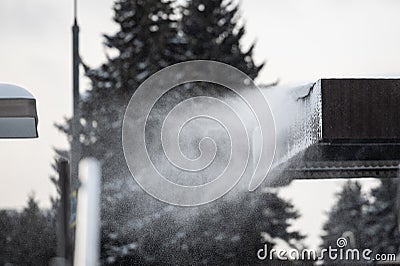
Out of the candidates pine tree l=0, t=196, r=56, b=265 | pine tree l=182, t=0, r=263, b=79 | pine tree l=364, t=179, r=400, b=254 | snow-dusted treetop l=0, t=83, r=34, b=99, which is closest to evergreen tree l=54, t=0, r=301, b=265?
pine tree l=182, t=0, r=263, b=79

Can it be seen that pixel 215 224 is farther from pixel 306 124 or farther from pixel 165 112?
pixel 306 124

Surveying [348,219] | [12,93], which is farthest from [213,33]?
[12,93]

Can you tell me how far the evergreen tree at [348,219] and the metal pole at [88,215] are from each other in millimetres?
1751

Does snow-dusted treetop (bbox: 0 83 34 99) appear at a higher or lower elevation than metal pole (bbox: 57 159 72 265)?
higher

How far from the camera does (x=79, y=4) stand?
656cm

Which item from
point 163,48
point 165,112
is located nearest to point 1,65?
point 165,112

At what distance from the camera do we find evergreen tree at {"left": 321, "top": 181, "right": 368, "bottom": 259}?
652 centimetres

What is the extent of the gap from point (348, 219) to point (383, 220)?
268mm

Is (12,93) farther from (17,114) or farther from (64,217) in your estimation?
(64,217)

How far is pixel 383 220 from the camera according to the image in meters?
6.74

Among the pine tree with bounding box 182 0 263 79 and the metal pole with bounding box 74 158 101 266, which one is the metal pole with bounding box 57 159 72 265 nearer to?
the metal pole with bounding box 74 158 101 266

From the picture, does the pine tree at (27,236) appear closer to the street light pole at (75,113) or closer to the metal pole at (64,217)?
the metal pole at (64,217)

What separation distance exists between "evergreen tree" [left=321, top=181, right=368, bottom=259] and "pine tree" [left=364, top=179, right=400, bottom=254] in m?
0.06

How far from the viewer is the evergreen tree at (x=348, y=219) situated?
6523 millimetres
